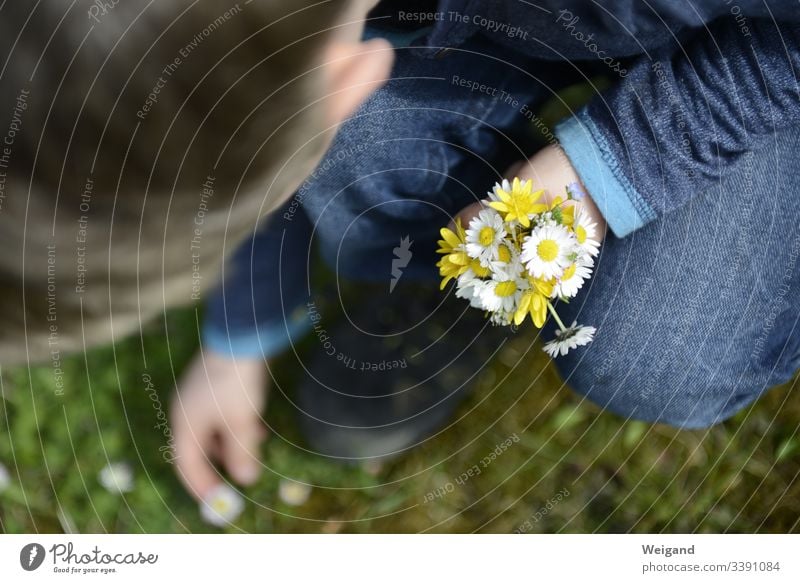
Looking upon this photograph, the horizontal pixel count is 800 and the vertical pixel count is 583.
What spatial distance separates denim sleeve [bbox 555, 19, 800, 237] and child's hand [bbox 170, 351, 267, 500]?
10.8 inches

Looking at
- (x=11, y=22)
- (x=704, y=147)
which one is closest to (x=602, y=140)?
(x=704, y=147)

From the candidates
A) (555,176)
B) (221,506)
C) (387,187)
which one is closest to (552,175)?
(555,176)

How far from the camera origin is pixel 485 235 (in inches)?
15.8

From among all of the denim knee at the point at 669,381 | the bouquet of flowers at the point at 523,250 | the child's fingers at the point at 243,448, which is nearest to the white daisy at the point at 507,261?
the bouquet of flowers at the point at 523,250

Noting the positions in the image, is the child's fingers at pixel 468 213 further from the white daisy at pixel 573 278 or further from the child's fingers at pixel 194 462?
the child's fingers at pixel 194 462

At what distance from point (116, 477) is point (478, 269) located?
1.02 ft

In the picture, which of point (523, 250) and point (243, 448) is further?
point (243, 448)

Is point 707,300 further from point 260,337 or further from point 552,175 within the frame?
point 260,337

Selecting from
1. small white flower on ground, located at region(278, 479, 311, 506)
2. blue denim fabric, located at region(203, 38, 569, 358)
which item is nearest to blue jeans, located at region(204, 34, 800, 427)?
blue denim fabric, located at region(203, 38, 569, 358)

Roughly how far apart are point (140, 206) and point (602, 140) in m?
0.29

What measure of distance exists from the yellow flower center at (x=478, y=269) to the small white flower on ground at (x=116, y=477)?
29 cm

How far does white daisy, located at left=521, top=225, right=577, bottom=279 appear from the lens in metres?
0.39

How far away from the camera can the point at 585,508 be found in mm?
510
